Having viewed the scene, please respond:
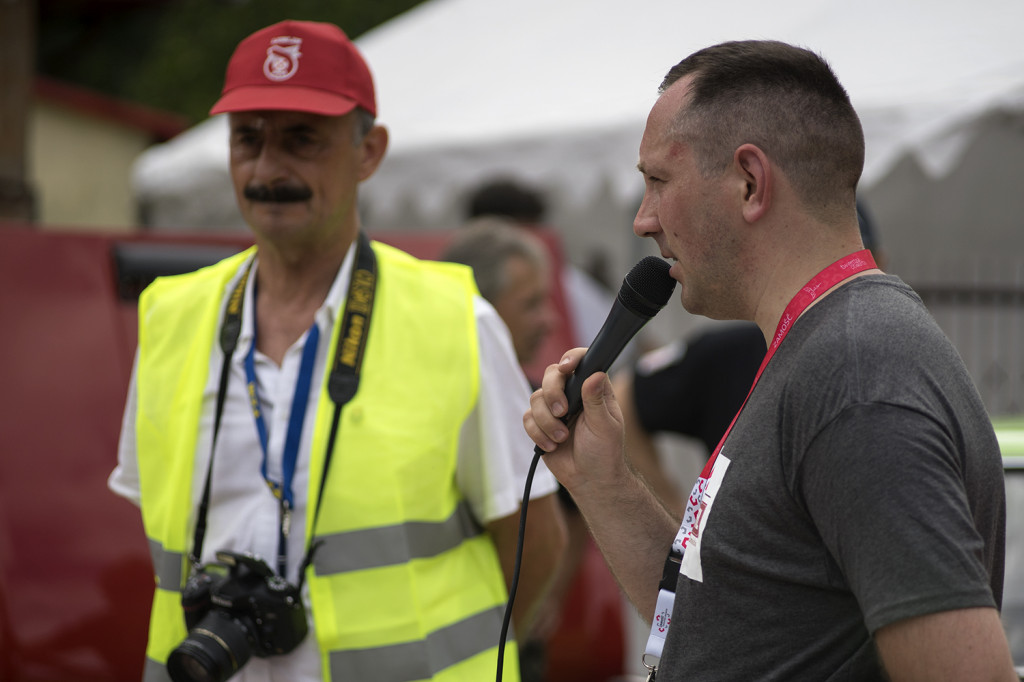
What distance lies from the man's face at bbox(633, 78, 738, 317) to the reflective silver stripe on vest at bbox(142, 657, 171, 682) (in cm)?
141

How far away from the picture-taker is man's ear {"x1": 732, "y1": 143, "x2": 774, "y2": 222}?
1.42 metres

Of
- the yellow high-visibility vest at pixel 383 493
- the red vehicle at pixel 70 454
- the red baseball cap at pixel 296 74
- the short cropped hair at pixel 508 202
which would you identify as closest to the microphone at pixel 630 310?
the yellow high-visibility vest at pixel 383 493

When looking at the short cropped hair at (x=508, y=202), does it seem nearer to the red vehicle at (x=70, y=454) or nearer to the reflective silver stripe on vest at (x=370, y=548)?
the red vehicle at (x=70, y=454)

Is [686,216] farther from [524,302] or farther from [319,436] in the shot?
[524,302]

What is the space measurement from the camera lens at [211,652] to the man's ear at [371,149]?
109cm

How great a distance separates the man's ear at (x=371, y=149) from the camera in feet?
8.46

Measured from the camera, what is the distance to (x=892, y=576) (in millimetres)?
1154

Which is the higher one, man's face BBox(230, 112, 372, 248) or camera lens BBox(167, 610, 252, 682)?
man's face BBox(230, 112, 372, 248)

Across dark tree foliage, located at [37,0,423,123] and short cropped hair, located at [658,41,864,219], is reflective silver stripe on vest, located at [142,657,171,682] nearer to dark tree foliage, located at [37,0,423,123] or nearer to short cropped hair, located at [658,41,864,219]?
short cropped hair, located at [658,41,864,219]

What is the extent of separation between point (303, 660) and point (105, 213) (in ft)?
42.6

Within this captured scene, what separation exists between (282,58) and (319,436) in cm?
89

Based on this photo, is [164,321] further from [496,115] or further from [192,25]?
[192,25]

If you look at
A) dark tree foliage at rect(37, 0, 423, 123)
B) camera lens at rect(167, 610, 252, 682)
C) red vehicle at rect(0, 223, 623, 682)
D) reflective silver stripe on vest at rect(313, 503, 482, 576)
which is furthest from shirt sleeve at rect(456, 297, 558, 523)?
dark tree foliage at rect(37, 0, 423, 123)

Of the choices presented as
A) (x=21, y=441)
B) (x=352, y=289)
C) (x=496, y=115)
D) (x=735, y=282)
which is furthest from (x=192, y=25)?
(x=735, y=282)
